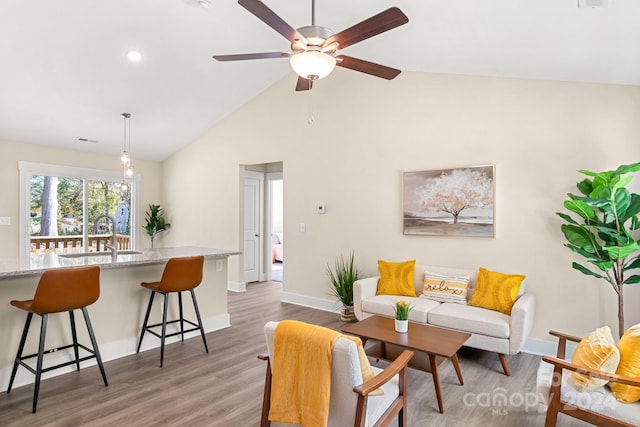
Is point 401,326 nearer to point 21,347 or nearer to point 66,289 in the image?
point 66,289

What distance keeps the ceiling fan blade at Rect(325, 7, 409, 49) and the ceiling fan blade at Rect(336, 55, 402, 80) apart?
0.20 m

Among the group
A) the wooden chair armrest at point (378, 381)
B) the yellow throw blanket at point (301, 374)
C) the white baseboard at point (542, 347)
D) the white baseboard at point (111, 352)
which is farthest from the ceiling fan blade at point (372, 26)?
the white baseboard at point (542, 347)

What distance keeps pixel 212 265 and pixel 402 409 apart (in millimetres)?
2894

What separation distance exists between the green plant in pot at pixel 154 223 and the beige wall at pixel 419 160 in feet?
2.74

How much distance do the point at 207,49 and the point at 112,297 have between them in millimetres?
3053

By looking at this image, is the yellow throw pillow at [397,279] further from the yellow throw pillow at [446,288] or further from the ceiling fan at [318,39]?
the ceiling fan at [318,39]

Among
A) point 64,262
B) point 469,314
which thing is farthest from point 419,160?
point 64,262

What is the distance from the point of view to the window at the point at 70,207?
5.91 m

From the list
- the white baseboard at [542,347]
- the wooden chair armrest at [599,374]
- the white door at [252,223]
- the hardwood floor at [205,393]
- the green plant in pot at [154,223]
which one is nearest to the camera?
the wooden chair armrest at [599,374]

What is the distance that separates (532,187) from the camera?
3824mm

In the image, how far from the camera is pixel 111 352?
348cm

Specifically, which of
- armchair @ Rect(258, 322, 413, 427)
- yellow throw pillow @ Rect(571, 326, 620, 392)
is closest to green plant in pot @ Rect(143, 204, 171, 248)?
armchair @ Rect(258, 322, 413, 427)

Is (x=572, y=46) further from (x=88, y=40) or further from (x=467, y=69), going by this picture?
(x=88, y=40)

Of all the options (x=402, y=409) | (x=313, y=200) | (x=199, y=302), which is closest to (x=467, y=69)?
(x=313, y=200)
